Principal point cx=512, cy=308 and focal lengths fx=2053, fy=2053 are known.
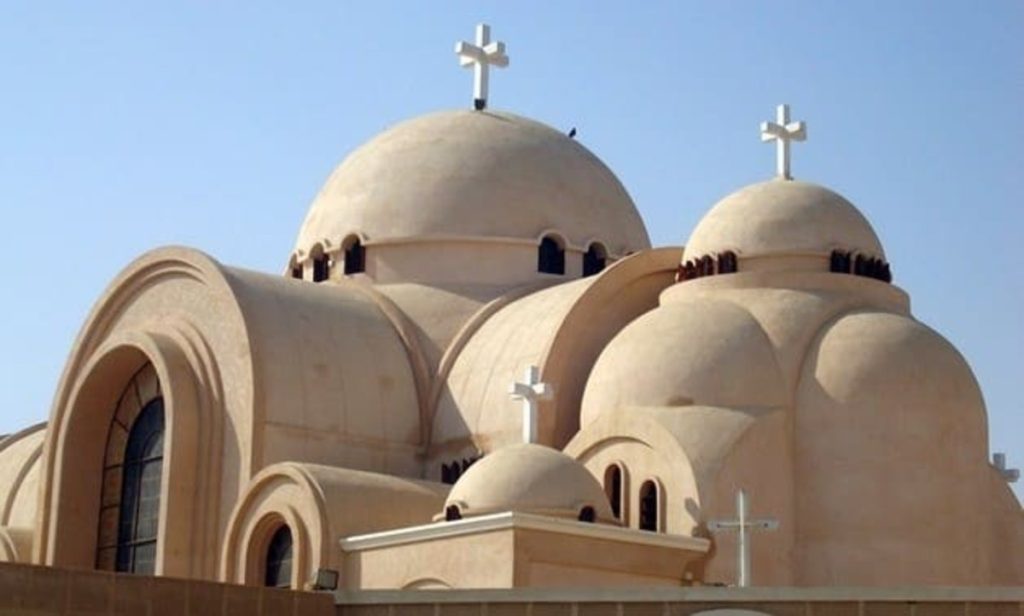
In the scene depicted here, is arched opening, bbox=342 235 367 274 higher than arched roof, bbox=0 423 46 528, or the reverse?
arched opening, bbox=342 235 367 274

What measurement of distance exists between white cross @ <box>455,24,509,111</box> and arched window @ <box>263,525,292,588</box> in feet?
32.9

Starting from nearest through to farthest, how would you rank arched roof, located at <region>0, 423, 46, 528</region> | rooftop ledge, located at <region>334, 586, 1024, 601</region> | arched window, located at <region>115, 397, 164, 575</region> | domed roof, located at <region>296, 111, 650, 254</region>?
rooftop ledge, located at <region>334, 586, 1024, 601</region> < arched window, located at <region>115, 397, 164, 575</region> < domed roof, located at <region>296, 111, 650, 254</region> < arched roof, located at <region>0, 423, 46, 528</region>

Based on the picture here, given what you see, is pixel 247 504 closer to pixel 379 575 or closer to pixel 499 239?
pixel 379 575

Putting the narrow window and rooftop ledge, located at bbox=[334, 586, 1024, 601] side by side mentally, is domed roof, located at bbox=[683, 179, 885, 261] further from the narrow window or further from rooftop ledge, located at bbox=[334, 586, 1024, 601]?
rooftop ledge, located at bbox=[334, 586, 1024, 601]

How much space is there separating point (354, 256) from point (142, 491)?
5.24 meters

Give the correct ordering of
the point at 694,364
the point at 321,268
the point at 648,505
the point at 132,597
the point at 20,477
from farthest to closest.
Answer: the point at 20,477 < the point at 321,268 < the point at 694,364 < the point at 648,505 < the point at 132,597

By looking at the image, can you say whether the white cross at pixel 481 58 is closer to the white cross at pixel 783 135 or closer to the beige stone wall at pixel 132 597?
the white cross at pixel 783 135

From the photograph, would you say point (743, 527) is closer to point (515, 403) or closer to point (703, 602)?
point (515, 403)

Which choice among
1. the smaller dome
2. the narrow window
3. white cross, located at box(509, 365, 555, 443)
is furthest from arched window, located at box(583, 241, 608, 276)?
the smaller dome

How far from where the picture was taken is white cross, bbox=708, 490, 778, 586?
77.4 feet

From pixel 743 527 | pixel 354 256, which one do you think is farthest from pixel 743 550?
pixel 354 256

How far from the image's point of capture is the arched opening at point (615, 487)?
85.1 ft

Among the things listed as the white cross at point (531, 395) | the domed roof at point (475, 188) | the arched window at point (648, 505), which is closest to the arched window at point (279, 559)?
the white cross at point (531, 395)

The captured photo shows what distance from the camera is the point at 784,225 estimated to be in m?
27.3
